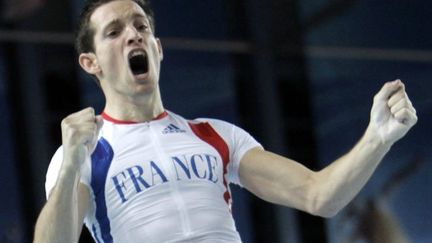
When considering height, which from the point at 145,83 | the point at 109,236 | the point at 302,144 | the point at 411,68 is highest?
the point at 411,68

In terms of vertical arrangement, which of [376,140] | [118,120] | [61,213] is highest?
[118,120]

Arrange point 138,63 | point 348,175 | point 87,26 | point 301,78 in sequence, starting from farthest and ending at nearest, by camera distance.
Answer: point 301,78, point 87,26, point 138,63, point 348,175

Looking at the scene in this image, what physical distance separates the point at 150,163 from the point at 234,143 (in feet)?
1.06

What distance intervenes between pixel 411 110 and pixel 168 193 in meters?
0.76

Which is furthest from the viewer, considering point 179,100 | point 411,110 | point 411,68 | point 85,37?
point 411,68

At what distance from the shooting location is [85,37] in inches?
138

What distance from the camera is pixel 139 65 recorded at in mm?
3357

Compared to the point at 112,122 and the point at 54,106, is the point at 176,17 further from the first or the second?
the point at 112,122

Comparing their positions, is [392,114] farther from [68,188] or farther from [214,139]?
[68,188]

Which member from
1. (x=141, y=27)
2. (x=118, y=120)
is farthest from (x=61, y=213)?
(x=141, y=27)

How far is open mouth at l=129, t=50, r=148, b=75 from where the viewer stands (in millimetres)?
3352

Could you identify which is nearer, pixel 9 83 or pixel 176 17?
pixel 9 83

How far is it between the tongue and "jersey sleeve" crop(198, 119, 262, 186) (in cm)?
31

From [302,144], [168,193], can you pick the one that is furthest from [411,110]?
[302,144]
